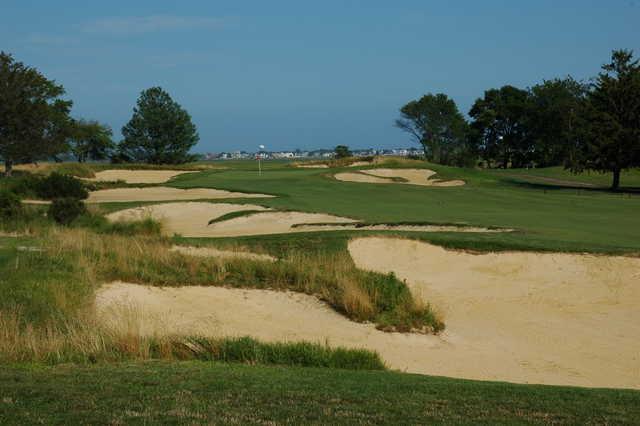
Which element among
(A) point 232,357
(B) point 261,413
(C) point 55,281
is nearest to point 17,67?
(C) point 55,281

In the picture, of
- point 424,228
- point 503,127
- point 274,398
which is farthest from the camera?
point 503,127

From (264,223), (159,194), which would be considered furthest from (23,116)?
(264,223)

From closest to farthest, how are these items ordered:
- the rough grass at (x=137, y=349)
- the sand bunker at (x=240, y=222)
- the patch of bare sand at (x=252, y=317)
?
1. the rough grass at (x=137, y=349)
2. the patch of bare sand at (x=252, y=317)
3. the sand bunker at (x=240, y=222)

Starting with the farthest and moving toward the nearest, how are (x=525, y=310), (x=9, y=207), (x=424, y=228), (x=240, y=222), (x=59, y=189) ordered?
1. (x=59, y=189)
2. (x=240, y=222)
3. (x=9, y=207)
4. (x=424, y=228)
5. (x=525, y=310)

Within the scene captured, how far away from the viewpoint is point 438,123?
94750 mm

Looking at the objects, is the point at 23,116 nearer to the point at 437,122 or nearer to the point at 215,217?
the point at 215,217

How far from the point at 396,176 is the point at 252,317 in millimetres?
34312

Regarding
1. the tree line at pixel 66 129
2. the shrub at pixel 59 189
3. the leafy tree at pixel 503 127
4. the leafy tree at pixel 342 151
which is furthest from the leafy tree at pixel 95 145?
the shrub at pixel 59 189

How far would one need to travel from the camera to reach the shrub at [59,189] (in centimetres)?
2820

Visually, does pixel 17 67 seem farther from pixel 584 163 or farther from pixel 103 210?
pixel 584 163

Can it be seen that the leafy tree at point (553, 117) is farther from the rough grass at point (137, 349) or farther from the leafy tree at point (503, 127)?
the rough grass at point (137, 349)

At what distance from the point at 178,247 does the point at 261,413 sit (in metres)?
10.1

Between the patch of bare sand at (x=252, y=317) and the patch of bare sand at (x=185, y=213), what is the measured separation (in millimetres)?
9247

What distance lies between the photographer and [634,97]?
4078cm
